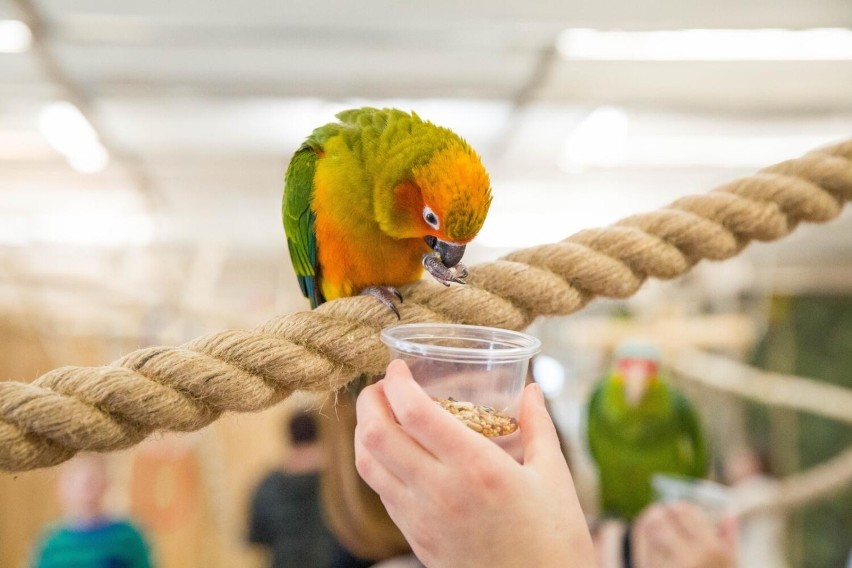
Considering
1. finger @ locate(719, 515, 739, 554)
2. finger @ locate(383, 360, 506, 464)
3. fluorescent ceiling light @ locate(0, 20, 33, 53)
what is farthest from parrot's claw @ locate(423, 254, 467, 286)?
fluorescent ceiling light @ locate(0, 20, 33, 53)

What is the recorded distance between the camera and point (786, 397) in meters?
2.39

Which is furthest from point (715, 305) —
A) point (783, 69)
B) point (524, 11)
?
point (524, 11)

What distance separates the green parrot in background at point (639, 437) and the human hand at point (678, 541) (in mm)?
271

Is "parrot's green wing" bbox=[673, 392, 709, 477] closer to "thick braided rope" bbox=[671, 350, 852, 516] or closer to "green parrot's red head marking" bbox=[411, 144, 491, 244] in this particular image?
"thick braided rope" bbox=[671, 350, 852, 516]

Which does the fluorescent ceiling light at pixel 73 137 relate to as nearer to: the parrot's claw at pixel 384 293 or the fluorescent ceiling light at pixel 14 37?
the fluorescent ceiling light at pixel 14 37

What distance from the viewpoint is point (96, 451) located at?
42 centimetres

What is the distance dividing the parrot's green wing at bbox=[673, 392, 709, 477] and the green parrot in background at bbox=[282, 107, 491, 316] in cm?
102

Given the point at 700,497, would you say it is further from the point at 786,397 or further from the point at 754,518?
the point at 754,518

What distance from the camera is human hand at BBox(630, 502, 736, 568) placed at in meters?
1.02

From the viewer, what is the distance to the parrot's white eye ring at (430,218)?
1.77 ft

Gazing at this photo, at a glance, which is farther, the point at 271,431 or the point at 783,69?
the point at 271,431

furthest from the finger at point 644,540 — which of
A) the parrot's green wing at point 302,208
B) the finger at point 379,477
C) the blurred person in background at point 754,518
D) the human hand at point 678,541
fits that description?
the blurred person in background at point 754,518

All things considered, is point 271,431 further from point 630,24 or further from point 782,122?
point 782,122

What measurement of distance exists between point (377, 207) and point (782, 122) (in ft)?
10.6
